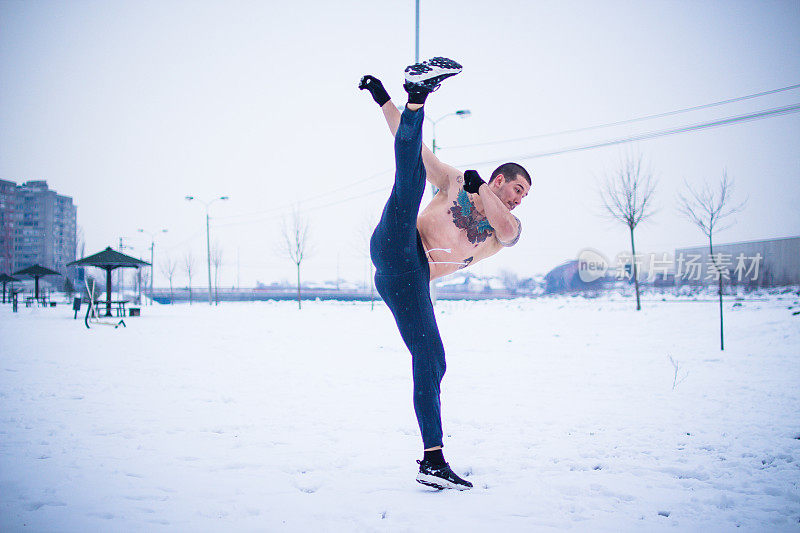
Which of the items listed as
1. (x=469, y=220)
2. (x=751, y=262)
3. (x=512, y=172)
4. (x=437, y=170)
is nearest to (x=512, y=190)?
(x=512, y=172)

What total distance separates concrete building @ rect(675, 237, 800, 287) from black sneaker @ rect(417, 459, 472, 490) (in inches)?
1205

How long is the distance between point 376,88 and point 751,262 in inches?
1455

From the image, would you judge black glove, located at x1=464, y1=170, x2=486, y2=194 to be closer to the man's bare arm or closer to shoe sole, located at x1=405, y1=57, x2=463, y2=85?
the man's bare arm

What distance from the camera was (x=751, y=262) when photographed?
3025 cm

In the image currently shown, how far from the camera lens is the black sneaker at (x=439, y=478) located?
2.54 m

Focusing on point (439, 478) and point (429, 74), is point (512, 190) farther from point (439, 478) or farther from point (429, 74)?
point (439, 478)

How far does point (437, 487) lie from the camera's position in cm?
256

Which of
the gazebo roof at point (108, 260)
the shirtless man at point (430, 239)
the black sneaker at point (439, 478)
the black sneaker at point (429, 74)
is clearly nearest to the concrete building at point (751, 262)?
the shirtless man at point (430, 239)

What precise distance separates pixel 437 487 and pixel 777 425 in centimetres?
378

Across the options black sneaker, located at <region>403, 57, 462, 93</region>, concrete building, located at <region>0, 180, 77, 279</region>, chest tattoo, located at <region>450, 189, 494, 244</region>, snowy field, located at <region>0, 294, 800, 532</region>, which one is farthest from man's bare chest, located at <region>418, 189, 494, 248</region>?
concrete building, located at <region>0, 180, 77, 279</region>

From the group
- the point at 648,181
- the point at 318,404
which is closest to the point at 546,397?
the point at 318,404

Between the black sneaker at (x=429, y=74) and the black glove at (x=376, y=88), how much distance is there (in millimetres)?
331

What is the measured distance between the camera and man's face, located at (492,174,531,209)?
2.69m

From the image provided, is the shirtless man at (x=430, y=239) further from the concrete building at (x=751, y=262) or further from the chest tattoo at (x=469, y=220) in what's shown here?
the concrete building at (x=751, y=262)
